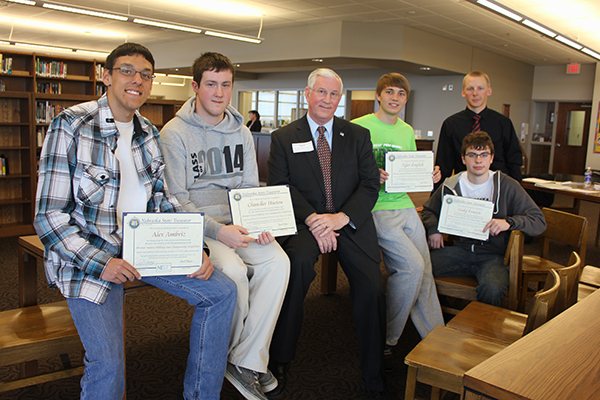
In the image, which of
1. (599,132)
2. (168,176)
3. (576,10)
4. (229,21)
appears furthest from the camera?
(599,132)

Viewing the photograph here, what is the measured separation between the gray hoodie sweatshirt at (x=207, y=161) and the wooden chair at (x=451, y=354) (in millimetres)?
1069

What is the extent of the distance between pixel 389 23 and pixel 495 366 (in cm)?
909

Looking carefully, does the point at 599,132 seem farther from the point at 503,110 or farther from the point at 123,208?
the point at 123,208

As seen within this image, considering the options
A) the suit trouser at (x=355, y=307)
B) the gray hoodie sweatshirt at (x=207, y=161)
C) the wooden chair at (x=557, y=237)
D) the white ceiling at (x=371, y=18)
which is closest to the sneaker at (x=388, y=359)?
the suit trouser at (x=355, y=307)

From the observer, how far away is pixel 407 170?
9.11 ft

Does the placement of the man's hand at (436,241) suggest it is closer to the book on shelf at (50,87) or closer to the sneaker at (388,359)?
the sneaker at (388,359)

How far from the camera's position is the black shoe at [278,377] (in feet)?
7.19

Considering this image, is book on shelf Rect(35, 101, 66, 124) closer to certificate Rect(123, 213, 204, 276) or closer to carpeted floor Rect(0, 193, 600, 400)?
carpeted floor Rect(0, 193, 600, 400)

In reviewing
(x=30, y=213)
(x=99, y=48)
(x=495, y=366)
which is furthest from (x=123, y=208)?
(x=99, y=48)

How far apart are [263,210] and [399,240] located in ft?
2.94

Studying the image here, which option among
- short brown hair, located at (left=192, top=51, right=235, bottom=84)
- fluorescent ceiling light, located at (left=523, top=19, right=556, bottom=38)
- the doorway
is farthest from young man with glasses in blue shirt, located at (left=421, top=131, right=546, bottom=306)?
the doorway

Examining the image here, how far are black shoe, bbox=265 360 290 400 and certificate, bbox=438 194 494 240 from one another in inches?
48.4

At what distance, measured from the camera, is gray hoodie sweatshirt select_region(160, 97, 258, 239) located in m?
2.23

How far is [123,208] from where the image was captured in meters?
1.92
